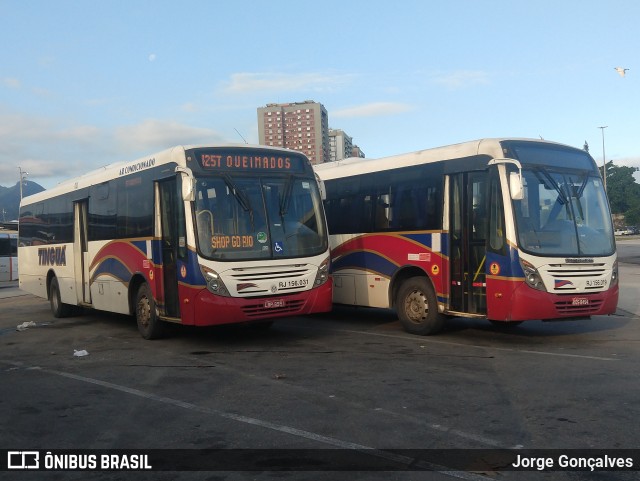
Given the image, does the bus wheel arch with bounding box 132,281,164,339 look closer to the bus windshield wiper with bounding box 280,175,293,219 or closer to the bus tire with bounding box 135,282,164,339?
the bus tire with bounding box 135,282,164,339

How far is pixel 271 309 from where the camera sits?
10602 millimetres

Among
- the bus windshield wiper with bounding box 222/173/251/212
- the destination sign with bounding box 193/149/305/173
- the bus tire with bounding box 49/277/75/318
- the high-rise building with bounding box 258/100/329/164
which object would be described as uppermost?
the high-rise building with bounding box 258/100/329/164

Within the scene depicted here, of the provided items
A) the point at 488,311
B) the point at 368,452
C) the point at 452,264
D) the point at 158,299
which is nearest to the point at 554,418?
the point at 368,452

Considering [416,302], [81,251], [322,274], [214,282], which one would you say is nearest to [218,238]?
[214,282]

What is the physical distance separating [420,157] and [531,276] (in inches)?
126

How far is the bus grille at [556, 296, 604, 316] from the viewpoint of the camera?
10.2 metres

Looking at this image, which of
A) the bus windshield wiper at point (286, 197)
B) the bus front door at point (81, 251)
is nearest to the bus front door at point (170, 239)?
the bus windshield wiper at point (286, 197)

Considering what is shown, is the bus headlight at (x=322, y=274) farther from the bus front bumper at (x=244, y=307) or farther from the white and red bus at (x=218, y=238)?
the bus front bumper at (x=244, y=307)

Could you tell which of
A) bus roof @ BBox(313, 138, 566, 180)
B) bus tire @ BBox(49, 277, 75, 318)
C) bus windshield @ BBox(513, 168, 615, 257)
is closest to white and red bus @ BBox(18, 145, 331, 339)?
bus roof @ BBox(313, 138, 566, 180)

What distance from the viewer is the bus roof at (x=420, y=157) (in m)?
10.6

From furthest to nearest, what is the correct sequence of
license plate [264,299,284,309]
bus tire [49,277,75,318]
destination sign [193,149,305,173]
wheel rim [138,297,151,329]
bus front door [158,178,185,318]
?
bus tire [49,277,75,318], wheel rim [138,297,151,329], bus front door [158,178,185,318], destination sign [193,149,305,173], license plate [264,299,284,309]

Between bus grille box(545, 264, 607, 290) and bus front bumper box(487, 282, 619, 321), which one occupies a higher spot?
bus grille box(545, 264, 607, 290)

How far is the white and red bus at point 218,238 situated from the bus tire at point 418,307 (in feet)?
5.36

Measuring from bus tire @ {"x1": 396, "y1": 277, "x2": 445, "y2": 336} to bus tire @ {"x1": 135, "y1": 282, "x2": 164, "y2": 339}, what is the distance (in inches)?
172
